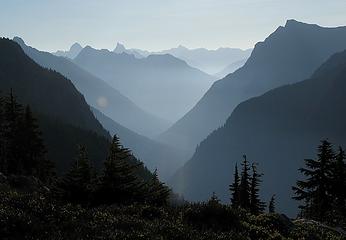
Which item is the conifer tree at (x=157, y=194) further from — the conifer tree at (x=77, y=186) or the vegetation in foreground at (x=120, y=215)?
the conifer tree at (x=77, y=186)

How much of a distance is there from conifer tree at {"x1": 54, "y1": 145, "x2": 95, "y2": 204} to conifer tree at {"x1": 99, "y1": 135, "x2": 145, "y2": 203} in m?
0.86

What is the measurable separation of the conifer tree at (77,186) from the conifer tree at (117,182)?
34.0 inches

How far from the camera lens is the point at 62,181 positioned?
80.9 feet

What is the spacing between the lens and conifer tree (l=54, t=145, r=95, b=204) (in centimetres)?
2398

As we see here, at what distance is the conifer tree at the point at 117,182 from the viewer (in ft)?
81.9

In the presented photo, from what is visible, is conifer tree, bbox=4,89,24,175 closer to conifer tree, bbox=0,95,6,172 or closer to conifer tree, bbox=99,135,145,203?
conifer tree, bbox=0,95,6,172

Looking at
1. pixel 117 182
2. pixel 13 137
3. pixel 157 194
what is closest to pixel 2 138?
pixel 13 137

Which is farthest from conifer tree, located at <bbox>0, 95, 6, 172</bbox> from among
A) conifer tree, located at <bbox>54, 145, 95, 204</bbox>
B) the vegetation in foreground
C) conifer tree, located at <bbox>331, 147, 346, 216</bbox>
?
conifer tree, located at <bbox>331, 147, 346, 216</bbox>

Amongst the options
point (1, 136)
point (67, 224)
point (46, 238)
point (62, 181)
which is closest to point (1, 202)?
point (67, 224)

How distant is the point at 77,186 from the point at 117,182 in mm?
2438

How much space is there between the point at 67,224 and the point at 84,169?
9.40m

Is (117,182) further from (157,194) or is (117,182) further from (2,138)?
(2,138)

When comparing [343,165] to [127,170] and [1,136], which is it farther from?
[1,136]

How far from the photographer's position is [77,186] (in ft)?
79.4
